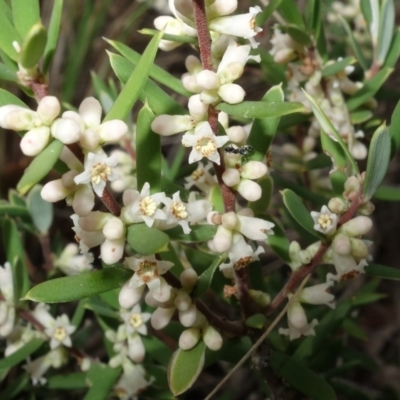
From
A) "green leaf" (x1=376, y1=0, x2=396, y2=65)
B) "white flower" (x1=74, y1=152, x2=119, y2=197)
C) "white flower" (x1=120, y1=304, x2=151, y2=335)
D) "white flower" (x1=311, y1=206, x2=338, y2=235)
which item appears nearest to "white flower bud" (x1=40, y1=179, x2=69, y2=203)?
"white flower" (x1=74, y1=152, x2=119, y2=197)

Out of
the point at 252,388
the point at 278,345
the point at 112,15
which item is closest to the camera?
the point at 278,345

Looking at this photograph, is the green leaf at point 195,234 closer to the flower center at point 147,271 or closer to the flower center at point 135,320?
the flower center at point 147,271

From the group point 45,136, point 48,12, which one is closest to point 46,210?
point 45,136

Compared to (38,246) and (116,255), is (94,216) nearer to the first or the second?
(116,255)

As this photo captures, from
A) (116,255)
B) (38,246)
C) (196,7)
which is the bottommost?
(38,246)

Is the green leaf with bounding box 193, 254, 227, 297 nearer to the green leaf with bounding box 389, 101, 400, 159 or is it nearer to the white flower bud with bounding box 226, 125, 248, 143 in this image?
the white flower bud with bounding box 226, 125, 248, 143

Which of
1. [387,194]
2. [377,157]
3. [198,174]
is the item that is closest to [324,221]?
[377,157]
